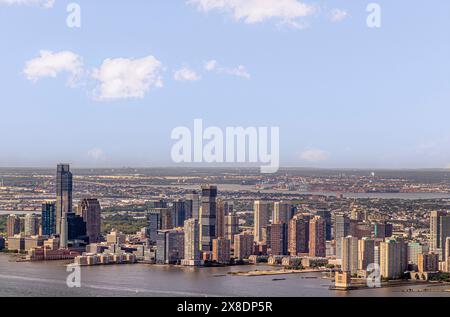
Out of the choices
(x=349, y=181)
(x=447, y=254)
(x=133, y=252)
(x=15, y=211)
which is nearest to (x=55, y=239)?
(x=133, y=252)

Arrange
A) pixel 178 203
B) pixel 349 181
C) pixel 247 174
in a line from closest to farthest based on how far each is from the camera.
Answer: pixel 178 203, pixel 247 174, pixel 349 181

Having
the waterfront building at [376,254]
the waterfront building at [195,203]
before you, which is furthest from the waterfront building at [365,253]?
the waterfront building at [195,203]

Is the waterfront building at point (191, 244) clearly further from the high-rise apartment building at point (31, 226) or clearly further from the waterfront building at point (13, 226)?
the waterfront building at point (13, 226)

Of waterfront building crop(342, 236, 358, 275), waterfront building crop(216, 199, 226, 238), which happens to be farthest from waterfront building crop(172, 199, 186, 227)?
waterfront building crop(342, 236, 358, 275)

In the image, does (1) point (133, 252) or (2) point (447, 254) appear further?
(1) point (133, 252)

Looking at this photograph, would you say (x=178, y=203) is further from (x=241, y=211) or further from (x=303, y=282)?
(x=303, y=282)

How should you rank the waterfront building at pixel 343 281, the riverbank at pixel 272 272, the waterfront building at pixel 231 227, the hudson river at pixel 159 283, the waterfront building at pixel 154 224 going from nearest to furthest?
the hudson river at pixel 159 283 → the waterfront building at pixel 343 281 → the riverbank at pixel 272 272 → the waterfront building at pixel 231 227 → the waterfront building at pixel 154 224
